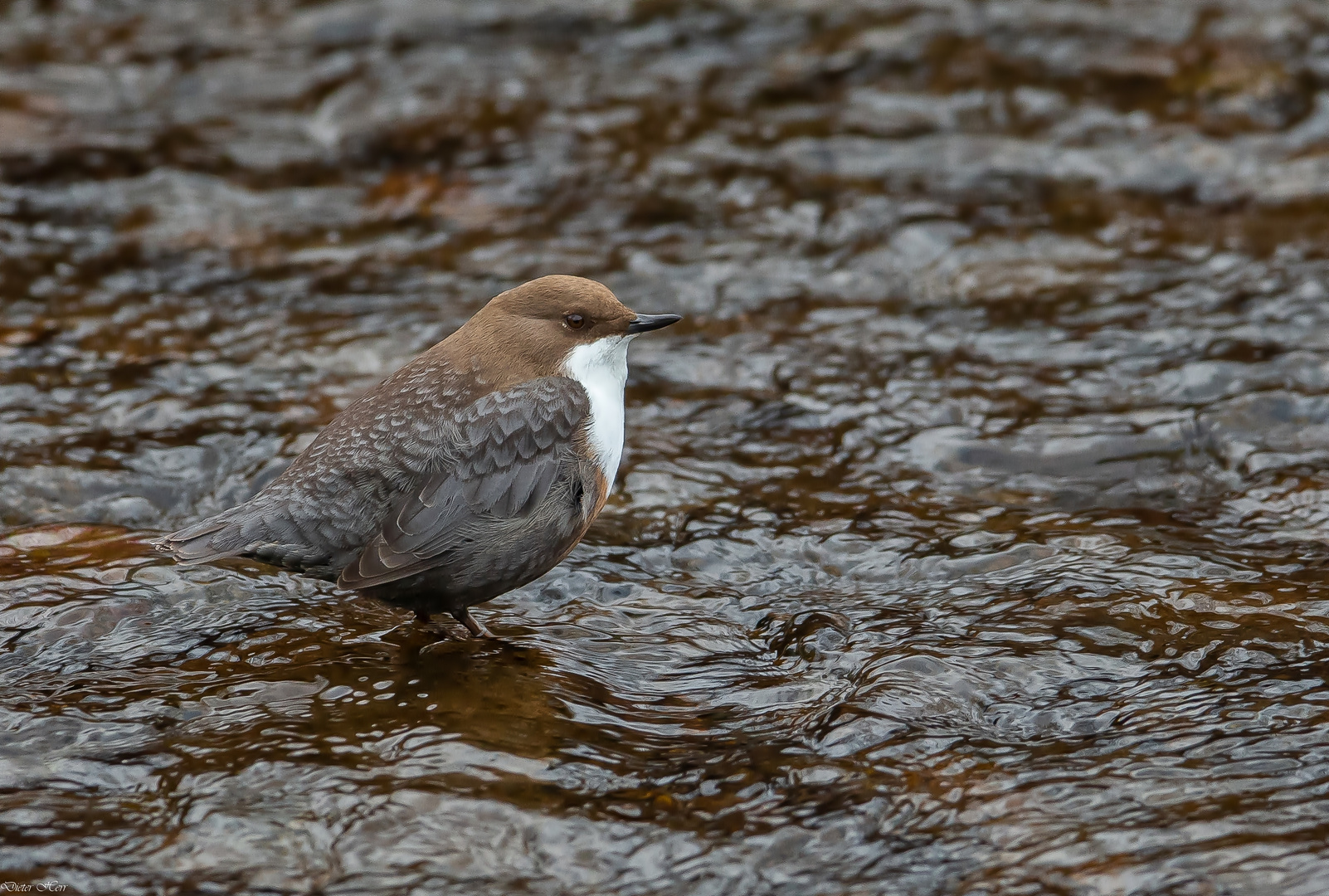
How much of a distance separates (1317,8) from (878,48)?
8.79ft

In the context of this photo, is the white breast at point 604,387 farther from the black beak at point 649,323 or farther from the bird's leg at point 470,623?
the bird's leg at point 470,623

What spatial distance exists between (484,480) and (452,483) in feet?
0.32

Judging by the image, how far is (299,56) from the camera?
912 cm

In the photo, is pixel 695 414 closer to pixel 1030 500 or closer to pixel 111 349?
pixel 1030 500

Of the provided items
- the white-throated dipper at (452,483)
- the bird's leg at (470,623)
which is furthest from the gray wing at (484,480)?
the bird's leg at (470,623)

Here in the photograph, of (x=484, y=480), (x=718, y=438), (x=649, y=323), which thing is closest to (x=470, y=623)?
(x=484, y=480)

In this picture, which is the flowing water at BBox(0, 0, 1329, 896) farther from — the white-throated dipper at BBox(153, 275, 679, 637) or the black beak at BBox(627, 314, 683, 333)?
the black beak at BBox(627, 314, 683, 333)

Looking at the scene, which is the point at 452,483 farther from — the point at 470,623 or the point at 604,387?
the point at 604,387

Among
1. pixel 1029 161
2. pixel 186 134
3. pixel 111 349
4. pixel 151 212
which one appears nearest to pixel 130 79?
pixel 186 134

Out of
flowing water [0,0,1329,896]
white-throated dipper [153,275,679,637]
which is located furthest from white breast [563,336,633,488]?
flowing water [0,0,1329,896]

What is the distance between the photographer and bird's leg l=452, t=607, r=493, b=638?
439 cm

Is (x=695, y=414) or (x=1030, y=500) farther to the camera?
(x=695, y=414)

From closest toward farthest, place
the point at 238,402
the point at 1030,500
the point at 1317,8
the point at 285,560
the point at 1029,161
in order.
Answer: the point at 285,560 < the point at 1030,500 < the point at 238,402 < the point at 1029,161 < the point at 1317,8

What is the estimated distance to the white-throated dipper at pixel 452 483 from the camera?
4.11 meters
